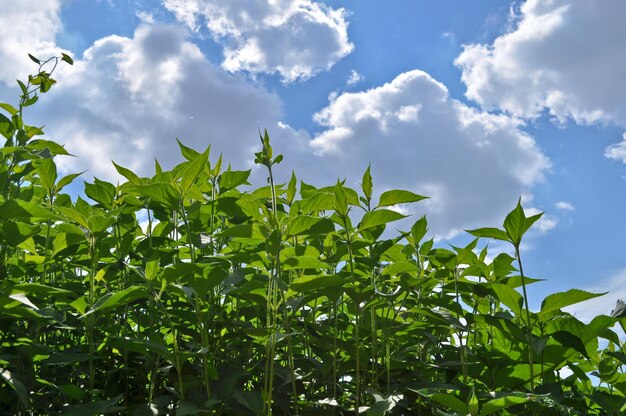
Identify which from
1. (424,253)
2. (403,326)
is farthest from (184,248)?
(424,253)

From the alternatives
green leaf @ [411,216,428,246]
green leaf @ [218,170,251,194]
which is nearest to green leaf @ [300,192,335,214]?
green leaf @ [218,170,251,194]

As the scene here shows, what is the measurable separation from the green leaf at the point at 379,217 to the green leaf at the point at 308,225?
169mm

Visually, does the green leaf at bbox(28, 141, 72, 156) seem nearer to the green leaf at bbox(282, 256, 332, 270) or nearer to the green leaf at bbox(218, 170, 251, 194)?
the green leaf at bbox(218, 170, 251, 194)

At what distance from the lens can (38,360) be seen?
196 cm

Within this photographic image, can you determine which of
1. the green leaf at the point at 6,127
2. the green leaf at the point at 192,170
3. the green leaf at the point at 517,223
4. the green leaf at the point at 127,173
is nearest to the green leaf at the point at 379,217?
the green leaf at the point at 517,223

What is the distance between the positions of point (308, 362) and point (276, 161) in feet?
2.16

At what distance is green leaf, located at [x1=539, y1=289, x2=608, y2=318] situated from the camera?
1.76 meters

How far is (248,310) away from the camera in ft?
6.75

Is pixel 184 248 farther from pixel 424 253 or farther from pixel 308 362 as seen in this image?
pixel 424 253

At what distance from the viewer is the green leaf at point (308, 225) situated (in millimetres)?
1584

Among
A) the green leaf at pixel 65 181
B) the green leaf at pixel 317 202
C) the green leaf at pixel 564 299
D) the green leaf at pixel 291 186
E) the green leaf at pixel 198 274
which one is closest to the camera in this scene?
the green leaf at pixel 198 274

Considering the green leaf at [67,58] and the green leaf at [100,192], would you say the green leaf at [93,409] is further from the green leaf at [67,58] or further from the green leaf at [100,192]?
the green leaf at [67,58]

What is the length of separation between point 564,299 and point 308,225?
780mm

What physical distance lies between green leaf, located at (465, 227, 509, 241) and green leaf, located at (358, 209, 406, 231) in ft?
1.00
